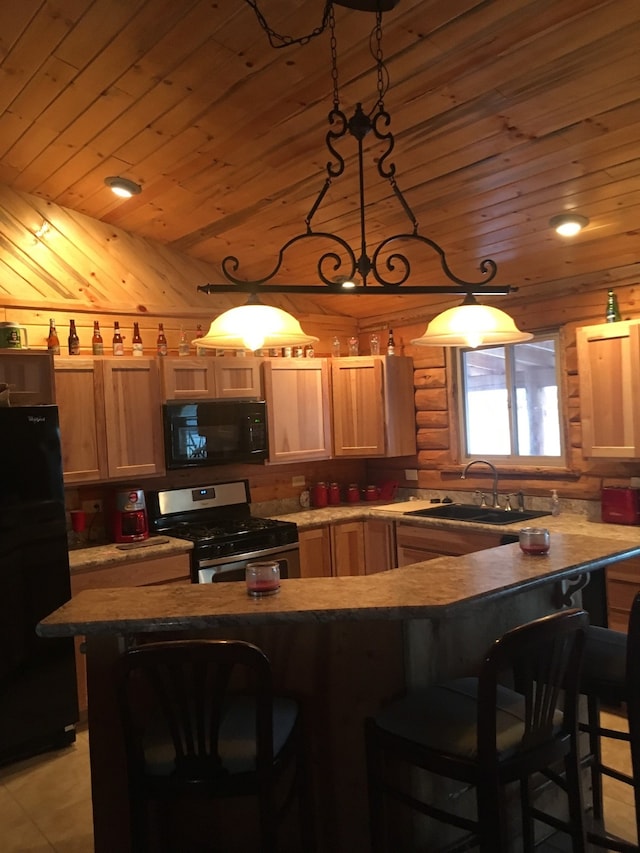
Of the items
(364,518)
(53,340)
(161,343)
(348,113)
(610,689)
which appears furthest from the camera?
(364,518)

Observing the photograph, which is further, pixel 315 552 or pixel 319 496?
pixel 319 496

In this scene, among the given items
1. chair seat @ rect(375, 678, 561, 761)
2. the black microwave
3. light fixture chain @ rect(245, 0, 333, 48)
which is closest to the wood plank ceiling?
light fixture chain @ rect(245, 0, 333, 48)

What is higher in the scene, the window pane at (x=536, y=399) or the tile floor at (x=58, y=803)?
the window pane at (x=536, y=399)

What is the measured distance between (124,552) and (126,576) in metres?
0.13

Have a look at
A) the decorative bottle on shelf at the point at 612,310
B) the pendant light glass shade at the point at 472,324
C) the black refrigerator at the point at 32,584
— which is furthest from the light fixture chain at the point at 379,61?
the black refrigerator at the point at 32,584

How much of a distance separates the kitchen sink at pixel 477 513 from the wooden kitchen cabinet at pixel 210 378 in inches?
53.7

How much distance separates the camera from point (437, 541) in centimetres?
416

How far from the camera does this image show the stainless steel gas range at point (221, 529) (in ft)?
12.6

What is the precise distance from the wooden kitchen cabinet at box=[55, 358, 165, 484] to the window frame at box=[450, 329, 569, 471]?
2.13 metres

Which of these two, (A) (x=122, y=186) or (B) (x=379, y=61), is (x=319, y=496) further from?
(B) (x=379, y=61)

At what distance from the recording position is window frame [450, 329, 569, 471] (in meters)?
4.17

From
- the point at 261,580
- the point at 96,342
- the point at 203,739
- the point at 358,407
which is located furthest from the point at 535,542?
the point at 96,342

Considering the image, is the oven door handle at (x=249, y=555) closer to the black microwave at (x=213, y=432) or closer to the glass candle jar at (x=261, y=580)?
the black microwave at (x=213, y=432)

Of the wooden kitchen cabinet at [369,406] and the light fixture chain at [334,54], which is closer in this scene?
the light fixture chain at [334,54]
